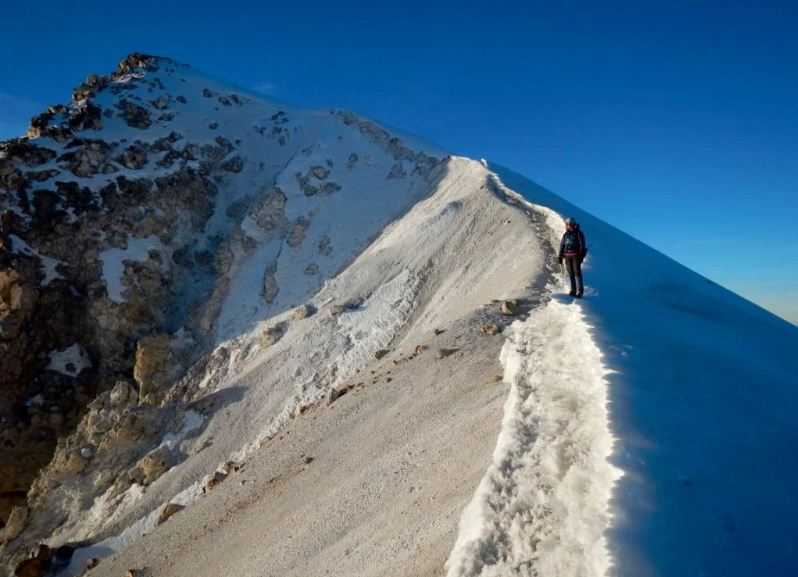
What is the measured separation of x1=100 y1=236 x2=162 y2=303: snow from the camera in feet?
115

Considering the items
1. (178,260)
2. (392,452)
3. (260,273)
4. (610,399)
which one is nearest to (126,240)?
(178,260)

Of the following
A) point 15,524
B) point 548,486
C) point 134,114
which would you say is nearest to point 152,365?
point 15,524

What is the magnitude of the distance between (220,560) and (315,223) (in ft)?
96.7

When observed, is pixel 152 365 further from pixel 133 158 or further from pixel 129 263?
pixel 133 158

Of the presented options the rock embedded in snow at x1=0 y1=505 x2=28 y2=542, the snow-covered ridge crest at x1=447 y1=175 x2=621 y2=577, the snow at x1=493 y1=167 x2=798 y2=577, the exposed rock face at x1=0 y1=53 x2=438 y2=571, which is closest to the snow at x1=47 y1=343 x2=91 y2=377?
the exposed rock face at x1=0 y1=53 x2=438 y2=571

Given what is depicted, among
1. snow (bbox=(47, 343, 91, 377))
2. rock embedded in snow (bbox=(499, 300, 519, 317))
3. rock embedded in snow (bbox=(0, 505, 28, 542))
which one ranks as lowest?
rock embedded in snow (bbox=(0, 505, 28, 542))

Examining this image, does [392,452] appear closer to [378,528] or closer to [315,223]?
[378,528]

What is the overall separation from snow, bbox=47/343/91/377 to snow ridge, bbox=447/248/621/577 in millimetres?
32905

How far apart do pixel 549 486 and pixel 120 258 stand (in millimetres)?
38048

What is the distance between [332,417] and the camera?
60.3ft

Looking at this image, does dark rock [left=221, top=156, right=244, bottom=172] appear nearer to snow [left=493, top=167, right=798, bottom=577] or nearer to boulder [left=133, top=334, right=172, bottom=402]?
boulder [left=133, top=334, right=172, bottom=402]

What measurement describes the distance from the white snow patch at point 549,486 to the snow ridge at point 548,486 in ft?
0.04

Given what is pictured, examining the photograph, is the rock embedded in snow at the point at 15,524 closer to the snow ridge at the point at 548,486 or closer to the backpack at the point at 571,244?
the snow ridge at the point at 548,486

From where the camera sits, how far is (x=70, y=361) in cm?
3309
